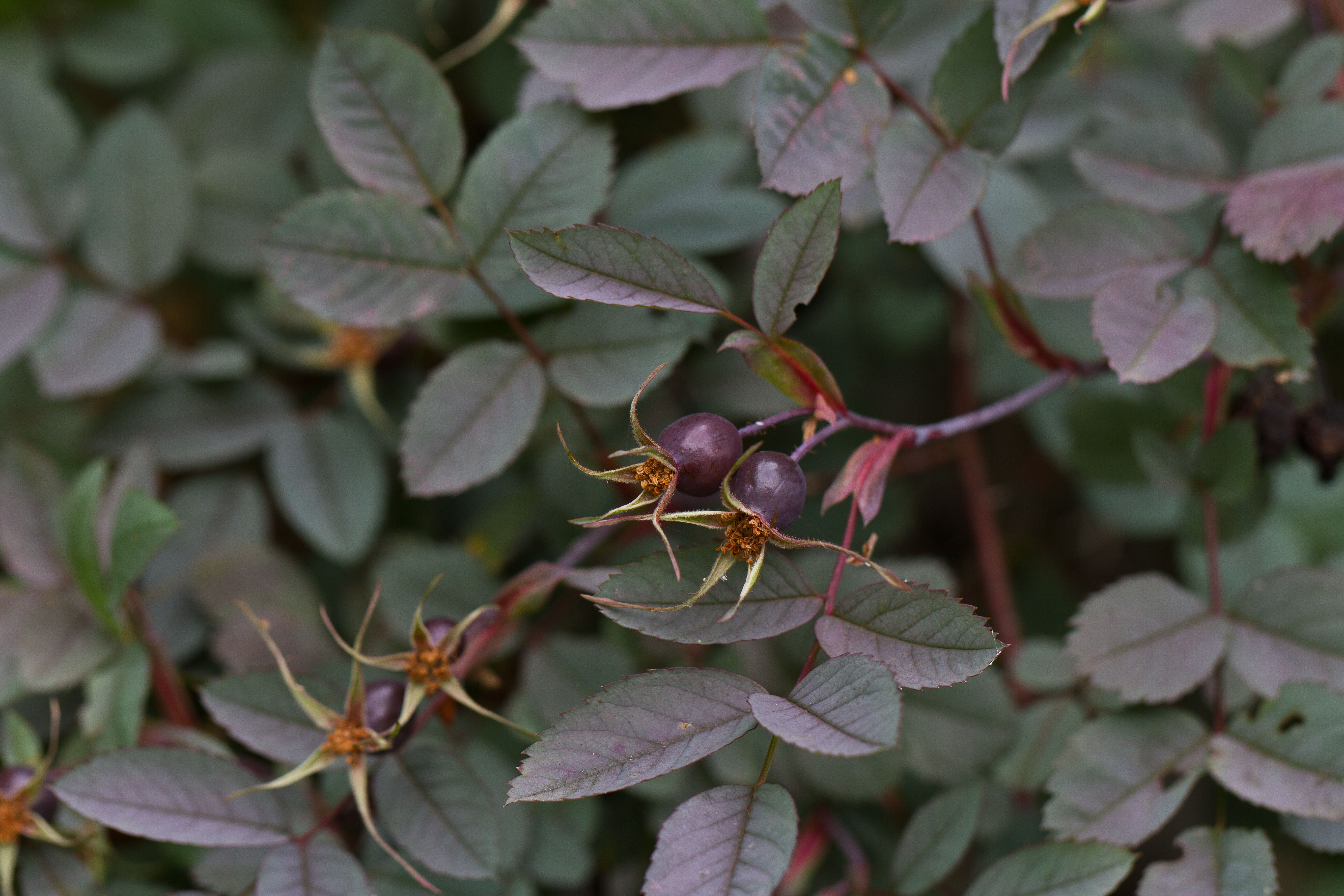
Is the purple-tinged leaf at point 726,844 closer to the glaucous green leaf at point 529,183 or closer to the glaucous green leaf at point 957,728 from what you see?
the glaucous green leaf at point 957,728

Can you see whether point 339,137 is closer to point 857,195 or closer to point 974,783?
point 857,195

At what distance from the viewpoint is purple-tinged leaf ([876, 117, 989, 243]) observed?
959 millimetres

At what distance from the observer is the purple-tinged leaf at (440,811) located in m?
0.97

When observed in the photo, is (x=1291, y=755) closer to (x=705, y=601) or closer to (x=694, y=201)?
(x=705, y=601)

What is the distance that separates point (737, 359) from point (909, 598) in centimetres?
66

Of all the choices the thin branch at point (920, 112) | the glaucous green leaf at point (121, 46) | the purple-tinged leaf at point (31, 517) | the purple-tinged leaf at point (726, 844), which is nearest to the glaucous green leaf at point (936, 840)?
the purple-tinged leaf at point (726, 844)

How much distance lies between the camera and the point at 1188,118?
1.51 metres

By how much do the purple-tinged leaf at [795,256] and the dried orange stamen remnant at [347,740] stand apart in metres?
0.54

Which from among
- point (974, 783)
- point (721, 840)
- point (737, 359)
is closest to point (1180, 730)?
point (974, 783)

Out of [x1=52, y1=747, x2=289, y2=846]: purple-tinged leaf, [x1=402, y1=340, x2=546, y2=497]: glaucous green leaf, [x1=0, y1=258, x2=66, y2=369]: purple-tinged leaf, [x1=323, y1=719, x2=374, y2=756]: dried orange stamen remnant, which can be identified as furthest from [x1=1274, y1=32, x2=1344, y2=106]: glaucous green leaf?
[x1=0, y1=258, x2=66, y2=369]: purple-tinged leaf

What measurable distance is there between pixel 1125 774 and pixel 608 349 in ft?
2.38

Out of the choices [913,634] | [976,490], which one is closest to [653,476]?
[913,634]

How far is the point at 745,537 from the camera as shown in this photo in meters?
0.78

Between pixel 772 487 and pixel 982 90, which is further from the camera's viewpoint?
pixel 982 90
